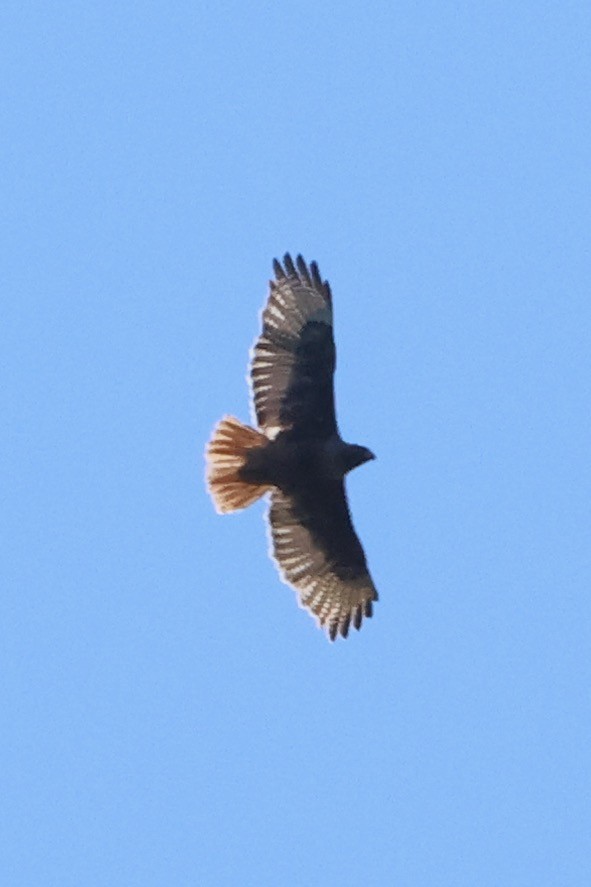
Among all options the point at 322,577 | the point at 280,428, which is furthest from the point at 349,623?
the point at 280,428

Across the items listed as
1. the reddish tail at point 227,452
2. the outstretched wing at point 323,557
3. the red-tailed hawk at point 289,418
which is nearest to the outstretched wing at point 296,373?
the red-tailed hawk at point 289,418

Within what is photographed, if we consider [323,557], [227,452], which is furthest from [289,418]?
[323,557]

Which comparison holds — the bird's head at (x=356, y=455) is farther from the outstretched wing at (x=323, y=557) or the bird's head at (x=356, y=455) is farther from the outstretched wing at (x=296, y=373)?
the outstretched wing at (x=323, y=557)

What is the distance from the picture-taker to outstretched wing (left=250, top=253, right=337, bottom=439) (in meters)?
19.3

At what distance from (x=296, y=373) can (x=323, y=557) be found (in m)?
1.43

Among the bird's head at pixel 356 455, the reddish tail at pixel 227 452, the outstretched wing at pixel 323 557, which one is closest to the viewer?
the reddish tail at pixel 227 452

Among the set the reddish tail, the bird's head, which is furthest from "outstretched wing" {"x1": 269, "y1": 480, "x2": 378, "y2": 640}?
the reddish tail

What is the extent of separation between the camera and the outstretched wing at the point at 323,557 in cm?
1980

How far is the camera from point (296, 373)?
63.4ft

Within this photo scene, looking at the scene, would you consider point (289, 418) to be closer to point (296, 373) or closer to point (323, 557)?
point (296, 373)

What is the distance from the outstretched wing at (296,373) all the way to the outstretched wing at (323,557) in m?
0.57

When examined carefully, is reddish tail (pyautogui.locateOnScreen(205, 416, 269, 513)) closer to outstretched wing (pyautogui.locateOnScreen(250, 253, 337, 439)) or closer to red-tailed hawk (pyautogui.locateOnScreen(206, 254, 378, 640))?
red-tailed hawk (pyautogui.locateOnScreen(206, 254, 378, 640))

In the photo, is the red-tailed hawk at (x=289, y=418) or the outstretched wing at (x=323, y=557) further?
the outstretched wing at (x=323, y=557)

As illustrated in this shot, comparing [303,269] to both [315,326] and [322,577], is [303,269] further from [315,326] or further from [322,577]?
[322,577]
